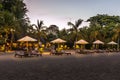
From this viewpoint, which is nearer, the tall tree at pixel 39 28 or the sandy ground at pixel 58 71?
the sandy ground at pixel 58 71

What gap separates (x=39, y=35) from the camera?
6669cm

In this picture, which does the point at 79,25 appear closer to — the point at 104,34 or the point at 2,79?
the point at 104,34

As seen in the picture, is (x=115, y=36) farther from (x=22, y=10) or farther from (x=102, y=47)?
(x=22, y=10)

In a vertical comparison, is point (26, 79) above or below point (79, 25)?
below

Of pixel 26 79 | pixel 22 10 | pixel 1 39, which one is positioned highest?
pixel 22 10

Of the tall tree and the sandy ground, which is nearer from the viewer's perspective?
the sandy ground

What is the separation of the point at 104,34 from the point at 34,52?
111ft

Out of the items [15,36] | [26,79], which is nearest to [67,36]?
[15,36]

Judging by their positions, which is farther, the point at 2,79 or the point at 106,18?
the point at 106,18

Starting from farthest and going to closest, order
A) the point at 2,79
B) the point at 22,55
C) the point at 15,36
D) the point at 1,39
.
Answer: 1. the point at 15,36
2. the point at 1,39
3. the point at 22,55
4. the point at 2,79

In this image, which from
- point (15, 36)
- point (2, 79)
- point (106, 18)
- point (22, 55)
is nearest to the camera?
point (2, 79)

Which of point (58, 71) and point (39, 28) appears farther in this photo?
point (39, 28)

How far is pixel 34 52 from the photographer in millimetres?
38062

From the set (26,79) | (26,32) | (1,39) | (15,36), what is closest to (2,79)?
(26,79)
